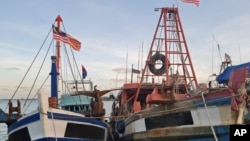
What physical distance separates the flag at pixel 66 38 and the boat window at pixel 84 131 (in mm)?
4623

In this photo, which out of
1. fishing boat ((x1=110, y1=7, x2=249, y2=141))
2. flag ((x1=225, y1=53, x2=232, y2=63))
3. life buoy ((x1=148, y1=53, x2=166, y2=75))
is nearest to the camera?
fishing boat ((x1=110, y1=7, x2=249, y2=141))

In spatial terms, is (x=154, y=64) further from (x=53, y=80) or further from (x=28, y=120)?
(x=28, y=120)

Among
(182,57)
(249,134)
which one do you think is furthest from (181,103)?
(182,57)

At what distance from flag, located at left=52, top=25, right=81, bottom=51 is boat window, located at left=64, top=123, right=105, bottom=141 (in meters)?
4.62

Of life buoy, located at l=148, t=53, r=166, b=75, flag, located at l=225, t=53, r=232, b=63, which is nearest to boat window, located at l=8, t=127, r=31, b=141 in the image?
life buoy, located at l=148, t=53, r=166, b=75

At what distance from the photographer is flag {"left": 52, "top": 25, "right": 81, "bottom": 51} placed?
15414 mm

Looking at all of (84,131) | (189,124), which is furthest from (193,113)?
(84,131)

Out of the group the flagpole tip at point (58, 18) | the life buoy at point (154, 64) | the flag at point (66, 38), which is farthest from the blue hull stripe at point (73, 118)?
the life buoy at point (154, 64)

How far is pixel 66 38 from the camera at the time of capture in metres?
16.0

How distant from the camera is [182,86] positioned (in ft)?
64.1

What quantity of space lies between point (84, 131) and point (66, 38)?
5020 mm

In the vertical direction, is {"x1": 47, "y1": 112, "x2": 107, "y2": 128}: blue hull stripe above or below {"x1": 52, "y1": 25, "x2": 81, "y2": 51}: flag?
below

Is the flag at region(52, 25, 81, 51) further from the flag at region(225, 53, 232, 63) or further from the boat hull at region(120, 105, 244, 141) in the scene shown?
the flag at region(225, 53, 232, 63)

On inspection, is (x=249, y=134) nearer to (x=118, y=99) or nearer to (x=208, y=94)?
(x=208, y=94)
